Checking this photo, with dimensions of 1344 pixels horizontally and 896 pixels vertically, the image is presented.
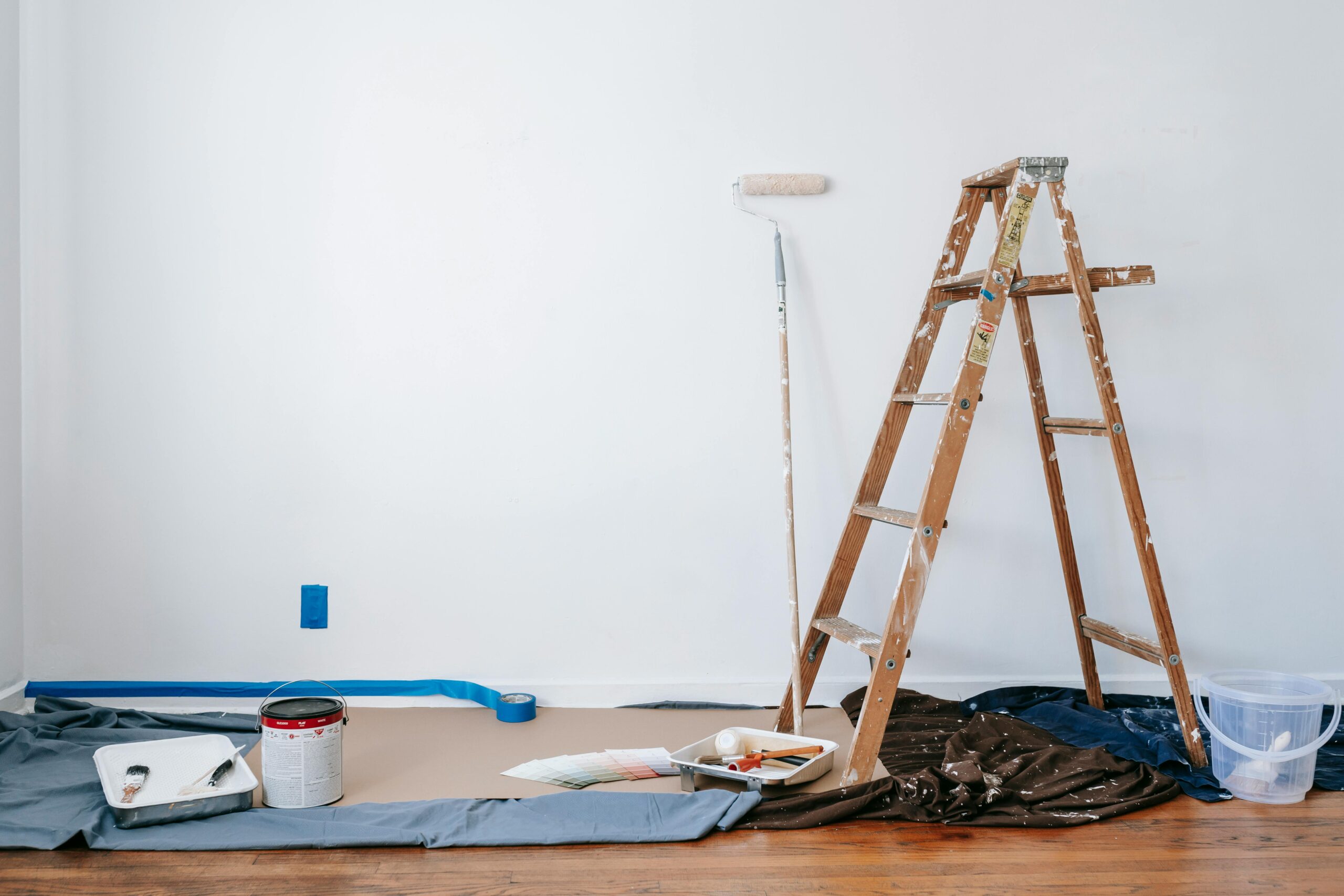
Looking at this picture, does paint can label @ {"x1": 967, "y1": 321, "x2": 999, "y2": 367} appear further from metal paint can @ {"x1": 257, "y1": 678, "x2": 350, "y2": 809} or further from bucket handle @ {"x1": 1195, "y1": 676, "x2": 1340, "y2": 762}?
metal paint can @ {"x1": 257, "y1": 678, "x2": 350, "y2": 809}

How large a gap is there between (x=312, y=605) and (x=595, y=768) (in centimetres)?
100

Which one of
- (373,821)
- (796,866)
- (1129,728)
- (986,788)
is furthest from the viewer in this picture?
(1129,728)

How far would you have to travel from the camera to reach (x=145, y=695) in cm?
249

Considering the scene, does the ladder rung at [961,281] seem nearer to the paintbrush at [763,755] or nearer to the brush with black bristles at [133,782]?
the paintbrush at [763,755]

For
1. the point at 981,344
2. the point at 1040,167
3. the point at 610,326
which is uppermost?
the point at 1040,167

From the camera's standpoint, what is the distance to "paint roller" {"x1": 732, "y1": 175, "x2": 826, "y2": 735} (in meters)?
2.23

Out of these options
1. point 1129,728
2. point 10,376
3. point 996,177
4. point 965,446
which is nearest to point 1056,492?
A: point 965,446

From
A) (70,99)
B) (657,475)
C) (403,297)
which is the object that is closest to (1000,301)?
(657,475)

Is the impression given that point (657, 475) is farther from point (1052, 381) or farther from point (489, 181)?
point (1052, 381)

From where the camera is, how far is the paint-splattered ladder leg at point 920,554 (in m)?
1.90

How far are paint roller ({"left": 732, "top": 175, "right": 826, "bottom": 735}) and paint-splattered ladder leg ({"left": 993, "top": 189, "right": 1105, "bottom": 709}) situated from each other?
539 millimetres

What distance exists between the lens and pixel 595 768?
2.04 metres

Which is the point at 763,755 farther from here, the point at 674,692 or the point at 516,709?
the point at 516,709

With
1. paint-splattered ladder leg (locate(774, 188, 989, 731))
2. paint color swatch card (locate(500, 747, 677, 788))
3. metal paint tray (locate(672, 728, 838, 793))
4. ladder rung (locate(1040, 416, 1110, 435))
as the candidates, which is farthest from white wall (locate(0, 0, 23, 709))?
ladder rung (locate(1040, 416, 1110, 435))
